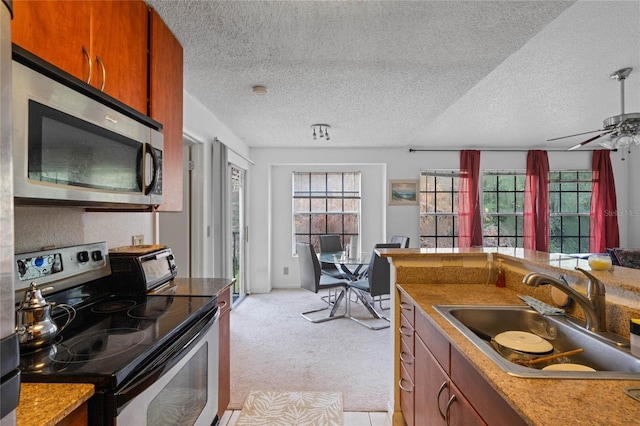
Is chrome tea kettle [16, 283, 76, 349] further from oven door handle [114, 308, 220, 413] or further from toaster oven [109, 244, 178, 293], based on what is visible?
toaster oven [109, 244, 178, 293]

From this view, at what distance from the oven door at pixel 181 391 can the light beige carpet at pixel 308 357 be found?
2.36 ft

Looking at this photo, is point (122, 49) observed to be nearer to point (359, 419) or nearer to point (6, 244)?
point (6, 244)

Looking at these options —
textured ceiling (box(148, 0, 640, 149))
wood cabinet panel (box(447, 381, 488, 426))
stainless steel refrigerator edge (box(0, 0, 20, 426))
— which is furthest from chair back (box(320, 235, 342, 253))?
stainless steel refrigerator edge (box(0, 0, 20, 426))

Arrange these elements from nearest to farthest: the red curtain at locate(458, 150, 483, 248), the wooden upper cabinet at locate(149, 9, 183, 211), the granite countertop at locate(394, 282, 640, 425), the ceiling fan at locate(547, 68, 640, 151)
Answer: the granite countertop at locate(394, 282, 640, 425) < the wooden upper cabinet at locate(149, 9, 183, 211) < the ceiling fan at locate(547, 68, 640, 151) < the red curtain at locate(458, 150, 483, 248)

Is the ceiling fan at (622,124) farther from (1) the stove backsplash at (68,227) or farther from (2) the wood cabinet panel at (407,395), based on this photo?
(1) the stove backsplash at (68,227)

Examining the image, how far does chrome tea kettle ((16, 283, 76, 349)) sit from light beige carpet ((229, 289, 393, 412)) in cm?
145

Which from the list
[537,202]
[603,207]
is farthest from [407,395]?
[603,207]

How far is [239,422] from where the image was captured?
192cm

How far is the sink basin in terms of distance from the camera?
2.73 ft

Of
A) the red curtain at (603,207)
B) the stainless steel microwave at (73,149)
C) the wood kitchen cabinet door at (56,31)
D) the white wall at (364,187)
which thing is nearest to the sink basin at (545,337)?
the stainless steel microwave at (73,149)

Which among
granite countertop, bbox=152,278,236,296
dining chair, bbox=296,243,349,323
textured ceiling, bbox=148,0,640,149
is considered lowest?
dining chair, bbox=296,243,349,323

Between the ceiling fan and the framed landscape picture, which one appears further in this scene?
the framed landscape picture

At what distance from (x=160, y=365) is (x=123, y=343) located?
0.46 feet

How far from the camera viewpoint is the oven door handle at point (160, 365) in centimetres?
86
